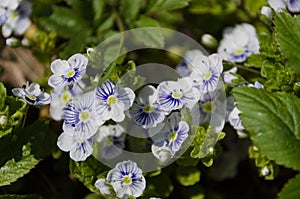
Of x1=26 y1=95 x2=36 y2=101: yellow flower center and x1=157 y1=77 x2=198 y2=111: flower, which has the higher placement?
x1=26 y1=95 x2=36 y2=101: yellow flower center

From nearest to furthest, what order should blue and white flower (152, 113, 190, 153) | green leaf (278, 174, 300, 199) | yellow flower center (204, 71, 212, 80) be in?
green leaf (278, 174, 300, 199) → blue and white flower (152, 113, 190, 153) → yellow flower center (204, 71, 212, 80)

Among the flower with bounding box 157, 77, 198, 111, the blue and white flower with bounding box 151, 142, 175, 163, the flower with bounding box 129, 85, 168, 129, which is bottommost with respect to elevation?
the blue and white flower with bounding box 151, 142, 175, 163

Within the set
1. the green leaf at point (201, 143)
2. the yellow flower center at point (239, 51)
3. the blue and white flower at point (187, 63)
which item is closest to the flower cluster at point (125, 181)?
the green leaf at point (201, 143)

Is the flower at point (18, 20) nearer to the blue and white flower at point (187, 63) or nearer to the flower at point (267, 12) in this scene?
the blue and white flower at point (187, 63)

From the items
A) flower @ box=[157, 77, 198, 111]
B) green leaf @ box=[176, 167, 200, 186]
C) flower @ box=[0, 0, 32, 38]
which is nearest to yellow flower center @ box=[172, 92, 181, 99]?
flower @ box=[157, 77, 198, 111]

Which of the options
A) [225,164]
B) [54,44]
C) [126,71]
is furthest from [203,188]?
[54,44]

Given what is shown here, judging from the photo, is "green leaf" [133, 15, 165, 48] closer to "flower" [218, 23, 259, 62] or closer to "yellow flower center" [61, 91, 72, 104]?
"flower" [218, 23, 259, 62]
